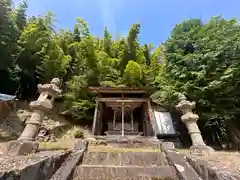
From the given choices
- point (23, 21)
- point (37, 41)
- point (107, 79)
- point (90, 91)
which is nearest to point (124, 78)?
point (107, 79)

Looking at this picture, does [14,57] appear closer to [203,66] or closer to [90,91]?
[90,91]

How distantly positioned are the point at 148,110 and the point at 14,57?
938 cm

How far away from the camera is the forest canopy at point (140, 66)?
6480 millimetres

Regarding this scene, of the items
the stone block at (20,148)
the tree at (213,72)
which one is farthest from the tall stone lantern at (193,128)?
the stone block at (20,148)

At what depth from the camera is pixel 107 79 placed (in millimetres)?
10078

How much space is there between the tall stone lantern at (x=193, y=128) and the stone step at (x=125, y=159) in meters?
1.34

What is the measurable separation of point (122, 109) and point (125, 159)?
4902mm

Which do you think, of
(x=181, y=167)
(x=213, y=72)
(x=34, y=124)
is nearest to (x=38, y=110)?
(x=34, y=124)

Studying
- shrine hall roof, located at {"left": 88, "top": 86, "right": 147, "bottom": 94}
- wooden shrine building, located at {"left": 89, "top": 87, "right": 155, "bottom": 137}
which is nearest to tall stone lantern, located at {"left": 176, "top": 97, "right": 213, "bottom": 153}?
wooden shrine building, located at {"left": 89, "top": 87, "right": 155, "bottom": 137}

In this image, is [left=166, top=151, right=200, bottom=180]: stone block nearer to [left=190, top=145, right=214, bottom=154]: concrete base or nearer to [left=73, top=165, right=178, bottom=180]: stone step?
[left=73, top=165, right=178, bottom=180]: stone step

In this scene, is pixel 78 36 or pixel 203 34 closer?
pixel 203 34

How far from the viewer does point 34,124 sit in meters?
4.52

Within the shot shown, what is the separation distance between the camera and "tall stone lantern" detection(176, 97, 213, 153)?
174 inches

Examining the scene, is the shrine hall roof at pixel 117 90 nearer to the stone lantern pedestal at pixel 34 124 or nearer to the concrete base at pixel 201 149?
the stone lantern pedestal at pixel 34 124
